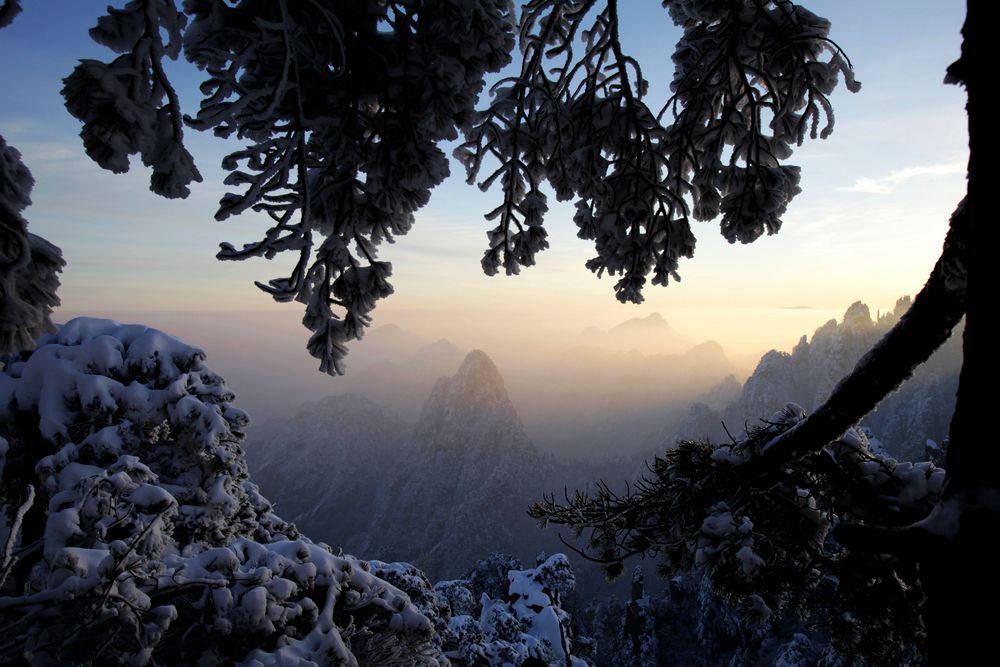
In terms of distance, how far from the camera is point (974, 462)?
3.93 feet

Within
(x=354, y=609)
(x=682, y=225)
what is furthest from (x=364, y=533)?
(x=682, y=225)

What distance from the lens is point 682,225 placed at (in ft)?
13.3

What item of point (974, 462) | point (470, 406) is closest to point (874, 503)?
point (974, 462)

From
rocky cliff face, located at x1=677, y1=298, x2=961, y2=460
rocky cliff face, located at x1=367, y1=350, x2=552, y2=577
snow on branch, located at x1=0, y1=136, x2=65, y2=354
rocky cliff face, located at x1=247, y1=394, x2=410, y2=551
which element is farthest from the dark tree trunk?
rocky cliff face, located at x1=247, y1=394, x2=410, y2=551

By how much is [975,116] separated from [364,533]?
224ft

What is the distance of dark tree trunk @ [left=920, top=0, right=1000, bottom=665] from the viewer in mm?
1110

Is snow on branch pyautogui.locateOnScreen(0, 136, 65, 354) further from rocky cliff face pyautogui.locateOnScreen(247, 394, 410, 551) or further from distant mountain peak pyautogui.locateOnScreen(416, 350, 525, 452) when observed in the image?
distant mountain peak pyautogui.locateOnScreen(416, 350, 525, 452)

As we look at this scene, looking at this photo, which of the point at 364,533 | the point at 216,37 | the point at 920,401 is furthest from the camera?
the point at 364,533

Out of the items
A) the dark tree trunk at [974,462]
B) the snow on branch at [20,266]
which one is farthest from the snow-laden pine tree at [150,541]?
the dark tree trunk at [974,462]

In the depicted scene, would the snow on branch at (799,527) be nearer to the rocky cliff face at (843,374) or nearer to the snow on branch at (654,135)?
the snow on branch at (654,135)

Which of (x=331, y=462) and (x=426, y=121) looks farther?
(x=331, y=462)

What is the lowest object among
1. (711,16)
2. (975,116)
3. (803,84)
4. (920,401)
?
(920,401)

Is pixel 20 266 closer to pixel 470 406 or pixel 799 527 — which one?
pixel 799 527

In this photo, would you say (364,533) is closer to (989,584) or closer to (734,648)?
(734,648)
